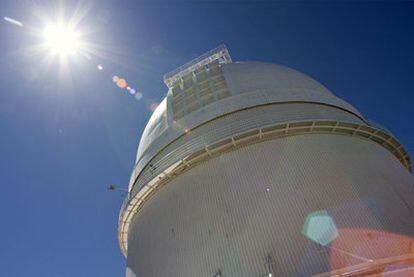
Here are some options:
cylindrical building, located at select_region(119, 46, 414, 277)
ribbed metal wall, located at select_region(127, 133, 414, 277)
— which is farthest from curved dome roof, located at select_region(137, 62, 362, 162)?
ribbed metal wall, located at select_region(127, 133, 414, 277)

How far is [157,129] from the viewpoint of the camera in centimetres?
1583

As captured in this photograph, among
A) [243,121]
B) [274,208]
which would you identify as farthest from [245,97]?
[274,208]

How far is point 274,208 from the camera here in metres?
9.80

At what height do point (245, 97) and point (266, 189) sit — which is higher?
point (245, 97)

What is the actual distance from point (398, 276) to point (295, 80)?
10919 mm

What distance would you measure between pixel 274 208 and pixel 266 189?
0.82 m

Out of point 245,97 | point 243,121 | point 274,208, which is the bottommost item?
point 274,208

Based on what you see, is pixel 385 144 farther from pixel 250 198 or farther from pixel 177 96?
pixel 177 96

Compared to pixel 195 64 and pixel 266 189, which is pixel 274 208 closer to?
pixel 266 189

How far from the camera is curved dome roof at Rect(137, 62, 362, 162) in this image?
1363cm

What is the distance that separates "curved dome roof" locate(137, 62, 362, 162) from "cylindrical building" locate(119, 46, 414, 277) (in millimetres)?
81

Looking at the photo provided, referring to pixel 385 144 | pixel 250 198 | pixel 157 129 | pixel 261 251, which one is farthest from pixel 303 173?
pixel 157 129

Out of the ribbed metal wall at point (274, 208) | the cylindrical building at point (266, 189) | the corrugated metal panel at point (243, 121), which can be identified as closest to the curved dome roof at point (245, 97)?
the cylindrical building at point (266, 189)

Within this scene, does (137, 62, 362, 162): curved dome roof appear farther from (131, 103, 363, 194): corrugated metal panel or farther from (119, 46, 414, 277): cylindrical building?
(131, 103, 363, 194): corrugated metal panel
